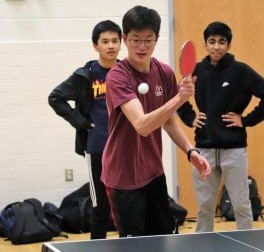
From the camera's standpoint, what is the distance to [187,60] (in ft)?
9.04


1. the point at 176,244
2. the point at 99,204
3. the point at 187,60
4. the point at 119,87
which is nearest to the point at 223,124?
the point at 99,204

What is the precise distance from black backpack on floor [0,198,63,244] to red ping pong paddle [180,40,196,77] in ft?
11.1

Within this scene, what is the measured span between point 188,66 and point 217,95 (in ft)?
5.81

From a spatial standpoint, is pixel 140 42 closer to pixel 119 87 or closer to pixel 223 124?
pixel 119 87

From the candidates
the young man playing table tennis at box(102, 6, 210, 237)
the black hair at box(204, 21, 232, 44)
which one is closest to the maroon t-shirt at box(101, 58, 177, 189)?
the young man playing table tennis at box(102, 6, 210, 237)

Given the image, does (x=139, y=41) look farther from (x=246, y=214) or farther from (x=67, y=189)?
(x=67, y=189)

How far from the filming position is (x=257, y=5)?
22.5 feet

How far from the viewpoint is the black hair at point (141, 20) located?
9.68 ft

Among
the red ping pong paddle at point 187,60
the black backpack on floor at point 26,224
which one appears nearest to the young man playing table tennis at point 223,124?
Answer: the red ping pong paddle at point 187,60

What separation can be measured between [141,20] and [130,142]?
56 centimetres

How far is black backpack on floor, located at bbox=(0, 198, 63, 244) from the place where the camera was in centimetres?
574

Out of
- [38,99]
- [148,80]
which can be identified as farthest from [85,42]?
[148,80]

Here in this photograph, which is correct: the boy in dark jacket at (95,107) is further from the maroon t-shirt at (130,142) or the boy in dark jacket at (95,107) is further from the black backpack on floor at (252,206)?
the black backpack on floor at (252,206)

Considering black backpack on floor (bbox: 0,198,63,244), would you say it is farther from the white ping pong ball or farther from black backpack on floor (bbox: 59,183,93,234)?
the white ping pong ball
